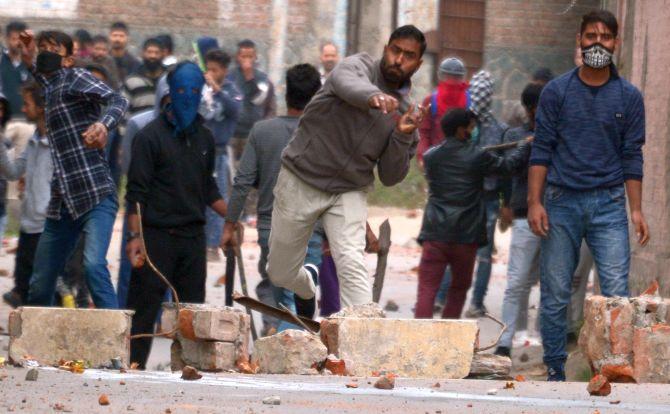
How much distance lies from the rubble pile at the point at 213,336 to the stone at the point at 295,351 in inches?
14.6

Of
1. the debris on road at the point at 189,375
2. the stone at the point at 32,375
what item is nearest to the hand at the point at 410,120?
the debris on road at the point at 189,375

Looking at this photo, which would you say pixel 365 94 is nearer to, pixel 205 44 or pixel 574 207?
pixel 574 207

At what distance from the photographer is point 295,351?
7023 millimetres

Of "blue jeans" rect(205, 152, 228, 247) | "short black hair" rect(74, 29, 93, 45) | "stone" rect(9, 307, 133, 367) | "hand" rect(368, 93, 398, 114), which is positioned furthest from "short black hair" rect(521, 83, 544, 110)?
"short black hair" rect(74, 29, 93, 45)

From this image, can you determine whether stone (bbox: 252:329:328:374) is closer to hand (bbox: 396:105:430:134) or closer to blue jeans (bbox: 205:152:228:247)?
hand (bbox: 396:105:430:134)

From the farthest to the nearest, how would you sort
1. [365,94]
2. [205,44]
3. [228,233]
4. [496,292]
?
1. [205,44]
2. [496,292]
3. [228,233]
4. [365,94]

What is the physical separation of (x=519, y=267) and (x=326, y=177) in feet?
8.99

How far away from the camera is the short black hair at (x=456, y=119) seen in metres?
10.0

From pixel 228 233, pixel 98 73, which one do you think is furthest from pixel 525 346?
pixel 98 73

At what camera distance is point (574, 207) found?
7.86m

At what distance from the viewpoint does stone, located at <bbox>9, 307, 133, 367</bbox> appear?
7.50 meters

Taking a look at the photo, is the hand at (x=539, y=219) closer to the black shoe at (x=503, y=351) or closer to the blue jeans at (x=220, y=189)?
the black shoe at (x=503, y=351)

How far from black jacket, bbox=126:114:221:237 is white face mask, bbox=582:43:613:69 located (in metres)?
2.02

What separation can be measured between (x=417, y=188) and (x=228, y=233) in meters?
10.6
